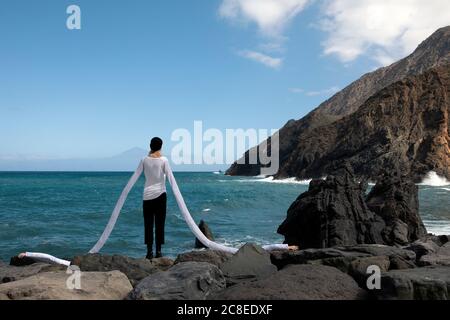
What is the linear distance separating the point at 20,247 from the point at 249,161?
15818cm

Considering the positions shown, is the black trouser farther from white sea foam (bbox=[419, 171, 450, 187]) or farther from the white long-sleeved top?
white sea foam (bbox=[419, 171, 450, 187])

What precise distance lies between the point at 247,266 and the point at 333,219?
8.42 m

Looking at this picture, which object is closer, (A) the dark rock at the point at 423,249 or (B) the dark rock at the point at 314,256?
(B) the dark rock at the point at 314,256

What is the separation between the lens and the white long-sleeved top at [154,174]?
751 cm

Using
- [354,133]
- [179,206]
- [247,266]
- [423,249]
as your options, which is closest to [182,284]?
[247,266]

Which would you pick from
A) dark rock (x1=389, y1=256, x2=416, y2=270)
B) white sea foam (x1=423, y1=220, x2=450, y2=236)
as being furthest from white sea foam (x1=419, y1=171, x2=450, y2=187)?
dark rock (x1=389, y1=256, x2=416, y2=270)

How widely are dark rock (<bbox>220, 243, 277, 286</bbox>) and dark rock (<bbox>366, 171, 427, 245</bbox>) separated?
9.20m

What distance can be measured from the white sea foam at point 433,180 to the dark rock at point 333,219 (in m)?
70.5

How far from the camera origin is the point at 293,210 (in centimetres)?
1717

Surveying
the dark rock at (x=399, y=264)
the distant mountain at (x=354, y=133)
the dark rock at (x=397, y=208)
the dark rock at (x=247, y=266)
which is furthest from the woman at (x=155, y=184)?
the distant mountain at (x=354, y=133)

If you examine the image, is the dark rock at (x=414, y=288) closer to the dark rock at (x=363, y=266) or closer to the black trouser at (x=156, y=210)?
the dark rock at (x=363, y=266)

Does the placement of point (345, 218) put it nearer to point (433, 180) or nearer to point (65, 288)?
point (65, 288)

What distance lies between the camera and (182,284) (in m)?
5.54

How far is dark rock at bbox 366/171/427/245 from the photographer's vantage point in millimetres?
15367
